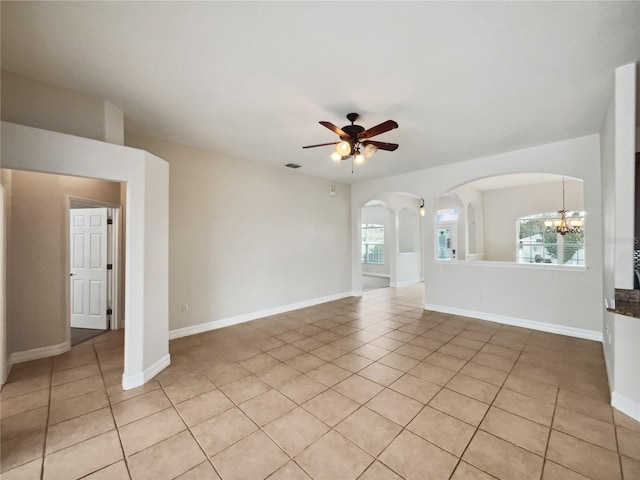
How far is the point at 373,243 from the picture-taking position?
11.1m

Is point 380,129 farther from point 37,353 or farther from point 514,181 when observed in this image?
point 514,181

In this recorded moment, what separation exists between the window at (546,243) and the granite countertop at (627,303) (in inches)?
269

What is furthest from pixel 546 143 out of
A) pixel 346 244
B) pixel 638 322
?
pixel 346 244

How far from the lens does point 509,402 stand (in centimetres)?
237

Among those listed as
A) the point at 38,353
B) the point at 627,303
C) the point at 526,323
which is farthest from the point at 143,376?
the point at 526,323

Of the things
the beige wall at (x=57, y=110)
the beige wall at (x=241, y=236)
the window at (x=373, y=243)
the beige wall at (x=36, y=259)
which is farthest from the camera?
the window at (x=373, y=243)

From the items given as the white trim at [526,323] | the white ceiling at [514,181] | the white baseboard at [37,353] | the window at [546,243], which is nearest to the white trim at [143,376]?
the white baseboard at [37,353]

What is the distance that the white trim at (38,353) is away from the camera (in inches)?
123

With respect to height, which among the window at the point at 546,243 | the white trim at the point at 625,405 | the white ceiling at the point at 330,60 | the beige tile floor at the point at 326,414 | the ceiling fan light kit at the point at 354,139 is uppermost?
the white ceiling at the point at 330,60

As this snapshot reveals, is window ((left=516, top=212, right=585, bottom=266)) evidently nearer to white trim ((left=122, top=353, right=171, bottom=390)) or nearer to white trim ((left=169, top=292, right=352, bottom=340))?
white trim ((left=169, top=292, right=352, bottom=340))

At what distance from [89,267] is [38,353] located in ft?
4.85

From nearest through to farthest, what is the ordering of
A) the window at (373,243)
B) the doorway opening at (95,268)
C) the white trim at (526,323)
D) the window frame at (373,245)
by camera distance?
1. the white trim at (526,323)
2. the doorway opening at (95,268)
3. the window frame at (373,245)
4. the window at (373,243)

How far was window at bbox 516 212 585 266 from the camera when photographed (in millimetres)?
7324

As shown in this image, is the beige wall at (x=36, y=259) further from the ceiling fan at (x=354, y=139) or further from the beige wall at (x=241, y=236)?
the ceiling fan at (x=354, y=139)
